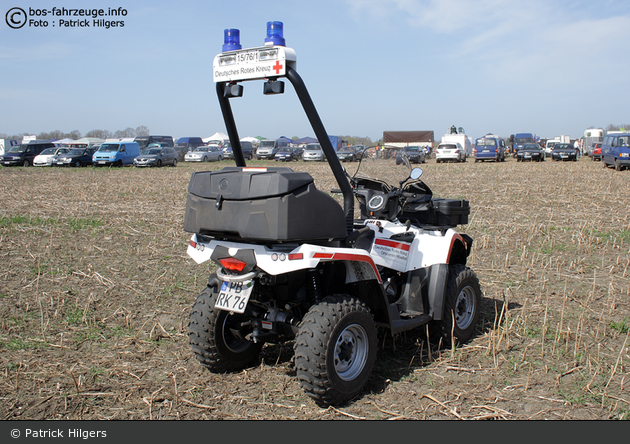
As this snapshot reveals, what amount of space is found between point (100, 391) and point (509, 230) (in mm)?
8122

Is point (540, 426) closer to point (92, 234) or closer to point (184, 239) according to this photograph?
point (184, 239)

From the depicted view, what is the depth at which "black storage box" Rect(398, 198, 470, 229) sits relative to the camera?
16.4 feet

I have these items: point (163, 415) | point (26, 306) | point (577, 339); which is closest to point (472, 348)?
point (577, 339)

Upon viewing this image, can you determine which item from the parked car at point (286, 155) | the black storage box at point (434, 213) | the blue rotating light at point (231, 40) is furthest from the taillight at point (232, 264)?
the parked car at point (286, 155)

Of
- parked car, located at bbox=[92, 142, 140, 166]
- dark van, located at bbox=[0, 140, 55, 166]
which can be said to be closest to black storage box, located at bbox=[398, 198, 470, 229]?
parked car, located at bbox=[92, 142, 140, 166]

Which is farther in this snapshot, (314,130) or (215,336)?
(215,336)

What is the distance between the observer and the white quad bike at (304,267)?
3.44 meters

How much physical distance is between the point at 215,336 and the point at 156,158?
107 ft

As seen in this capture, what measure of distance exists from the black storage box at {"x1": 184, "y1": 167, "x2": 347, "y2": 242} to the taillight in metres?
0.15

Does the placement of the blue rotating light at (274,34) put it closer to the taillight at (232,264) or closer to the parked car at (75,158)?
the taillight at (232,264)

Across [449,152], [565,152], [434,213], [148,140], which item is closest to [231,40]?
[434,213]

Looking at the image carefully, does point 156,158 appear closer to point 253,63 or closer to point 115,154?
point 115,154

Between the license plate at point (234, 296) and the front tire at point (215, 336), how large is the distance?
0.31 metres

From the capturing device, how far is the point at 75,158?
115 ft
